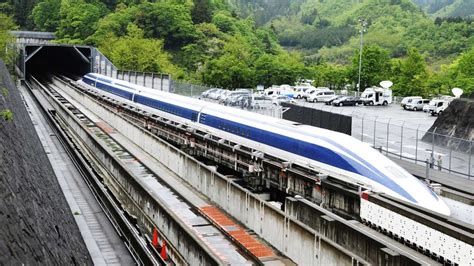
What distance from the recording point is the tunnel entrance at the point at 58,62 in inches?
3442

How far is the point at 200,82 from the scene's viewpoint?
283ft

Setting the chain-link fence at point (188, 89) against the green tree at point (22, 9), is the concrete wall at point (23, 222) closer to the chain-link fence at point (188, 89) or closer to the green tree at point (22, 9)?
the chain-link fence at point (188, 89)

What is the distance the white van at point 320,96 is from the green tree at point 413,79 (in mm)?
18336

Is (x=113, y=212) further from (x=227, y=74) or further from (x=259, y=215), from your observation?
(x=227, y=74)

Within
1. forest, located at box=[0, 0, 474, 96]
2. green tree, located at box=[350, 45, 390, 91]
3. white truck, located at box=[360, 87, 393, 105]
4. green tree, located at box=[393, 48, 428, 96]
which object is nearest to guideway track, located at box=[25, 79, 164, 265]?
white truck, located at box=[360, 87, 393, 105]

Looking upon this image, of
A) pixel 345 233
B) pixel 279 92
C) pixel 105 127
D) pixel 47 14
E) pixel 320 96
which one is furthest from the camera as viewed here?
pixel 47 14

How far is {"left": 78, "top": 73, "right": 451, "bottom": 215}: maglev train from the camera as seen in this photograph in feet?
60.4

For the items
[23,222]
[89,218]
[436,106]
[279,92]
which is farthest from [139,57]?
[23,222]

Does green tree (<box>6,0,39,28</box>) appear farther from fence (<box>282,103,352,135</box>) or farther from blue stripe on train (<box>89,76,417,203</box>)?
fence (<box>282,103,352,135</box>)

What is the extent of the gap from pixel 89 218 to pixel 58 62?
280 ft

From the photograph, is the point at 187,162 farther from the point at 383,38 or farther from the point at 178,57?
the point at 383,38

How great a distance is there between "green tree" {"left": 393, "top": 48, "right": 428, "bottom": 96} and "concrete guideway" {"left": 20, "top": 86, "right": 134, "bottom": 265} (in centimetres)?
5651

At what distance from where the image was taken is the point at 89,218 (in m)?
22.2

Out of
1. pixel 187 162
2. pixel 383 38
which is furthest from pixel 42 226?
pixel 383 38
